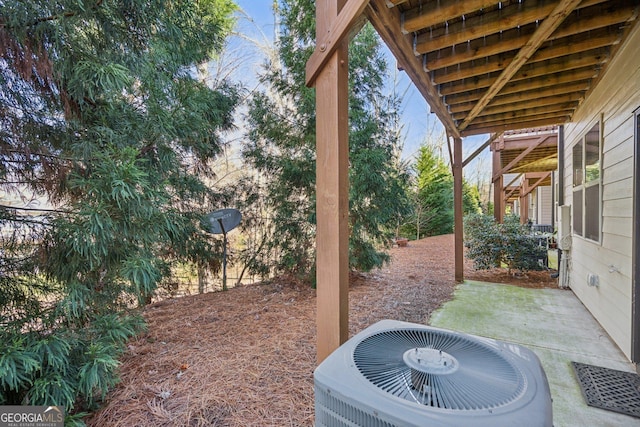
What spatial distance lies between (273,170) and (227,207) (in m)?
0.93

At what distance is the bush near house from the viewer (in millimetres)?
5051

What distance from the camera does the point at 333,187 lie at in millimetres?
1579

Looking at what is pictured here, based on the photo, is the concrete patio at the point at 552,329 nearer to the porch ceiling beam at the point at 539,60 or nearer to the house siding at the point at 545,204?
the porch ceiling beam at the point at 539,60

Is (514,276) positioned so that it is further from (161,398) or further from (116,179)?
(116,179)

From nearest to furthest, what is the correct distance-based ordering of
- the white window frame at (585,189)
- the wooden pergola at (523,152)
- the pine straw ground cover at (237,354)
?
1. the pine straw ground cover at (237,354)
2. the white window frame at (585,189)
3. the wooden pergola at (523,152)

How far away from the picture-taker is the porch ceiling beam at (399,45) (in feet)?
6.53

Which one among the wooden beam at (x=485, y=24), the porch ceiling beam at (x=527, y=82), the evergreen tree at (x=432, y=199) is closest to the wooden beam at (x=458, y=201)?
the porch ceiling beam at (x=527, y=82)

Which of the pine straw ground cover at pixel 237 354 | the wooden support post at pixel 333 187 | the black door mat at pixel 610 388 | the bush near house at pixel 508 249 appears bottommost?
the black door mat at pixel 610 388

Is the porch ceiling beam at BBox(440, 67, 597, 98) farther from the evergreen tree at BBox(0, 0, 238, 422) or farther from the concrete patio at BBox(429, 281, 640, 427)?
the evergreen tree at BBox(0, 0, 238, 422)

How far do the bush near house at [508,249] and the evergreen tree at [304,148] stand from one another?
78.9 inches

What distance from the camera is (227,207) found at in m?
4.45

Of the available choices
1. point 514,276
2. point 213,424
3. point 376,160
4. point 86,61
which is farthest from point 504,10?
point 514,276

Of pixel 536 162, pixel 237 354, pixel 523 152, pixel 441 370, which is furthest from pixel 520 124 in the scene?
pixel 536 162

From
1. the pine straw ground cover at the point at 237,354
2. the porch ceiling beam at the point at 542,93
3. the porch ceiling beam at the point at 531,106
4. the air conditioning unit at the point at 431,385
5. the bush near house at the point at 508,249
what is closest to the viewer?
the air conditioning unit at the point at 431,385
